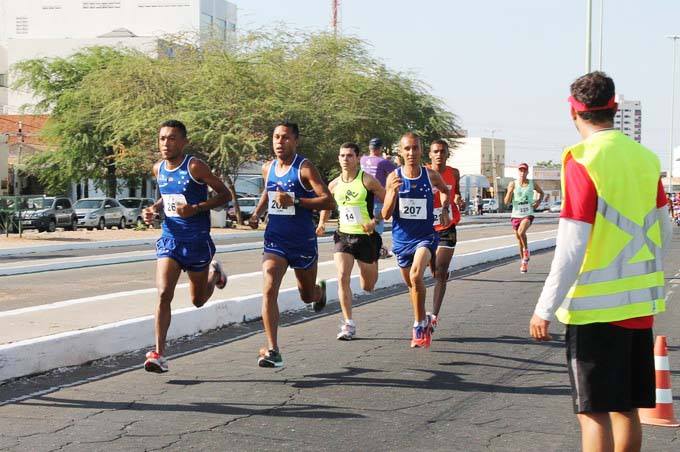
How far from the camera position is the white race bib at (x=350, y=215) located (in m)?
10.2

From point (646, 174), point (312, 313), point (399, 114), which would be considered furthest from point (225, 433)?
point (399, 114)

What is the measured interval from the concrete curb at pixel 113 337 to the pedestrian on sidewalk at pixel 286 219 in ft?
4.85

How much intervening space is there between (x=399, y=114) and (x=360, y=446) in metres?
44.3

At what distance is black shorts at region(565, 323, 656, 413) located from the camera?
165 inches

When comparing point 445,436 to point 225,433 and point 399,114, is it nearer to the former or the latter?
point 225,433

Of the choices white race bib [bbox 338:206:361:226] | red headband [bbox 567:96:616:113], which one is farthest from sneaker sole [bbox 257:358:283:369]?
red headband [bbox 567:96:616:113]

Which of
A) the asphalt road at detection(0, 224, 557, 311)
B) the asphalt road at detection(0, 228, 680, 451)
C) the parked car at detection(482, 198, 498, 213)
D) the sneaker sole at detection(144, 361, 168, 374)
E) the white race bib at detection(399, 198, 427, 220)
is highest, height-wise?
the white race bib at detection(399, 198, 427, 220)

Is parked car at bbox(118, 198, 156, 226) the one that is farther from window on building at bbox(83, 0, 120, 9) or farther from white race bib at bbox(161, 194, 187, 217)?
window on building at bbox(83, 0, 120, 9)

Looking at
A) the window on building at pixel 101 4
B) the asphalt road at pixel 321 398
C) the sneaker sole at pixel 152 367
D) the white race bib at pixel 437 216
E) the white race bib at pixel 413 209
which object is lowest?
the asphalt road at pixel 321 398

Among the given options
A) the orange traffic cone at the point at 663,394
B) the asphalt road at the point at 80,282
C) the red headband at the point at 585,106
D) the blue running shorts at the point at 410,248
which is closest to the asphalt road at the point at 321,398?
the orange traffic cone at the point at 663,394

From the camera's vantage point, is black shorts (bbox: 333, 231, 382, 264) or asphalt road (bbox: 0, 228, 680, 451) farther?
black shorts (bbox: 333, 231, 382, 264)

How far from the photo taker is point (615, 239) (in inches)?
167

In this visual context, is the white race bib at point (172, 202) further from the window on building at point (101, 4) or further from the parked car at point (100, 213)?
the window on building at point (101, 4)

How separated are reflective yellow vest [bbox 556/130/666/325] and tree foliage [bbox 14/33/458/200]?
34936mm
